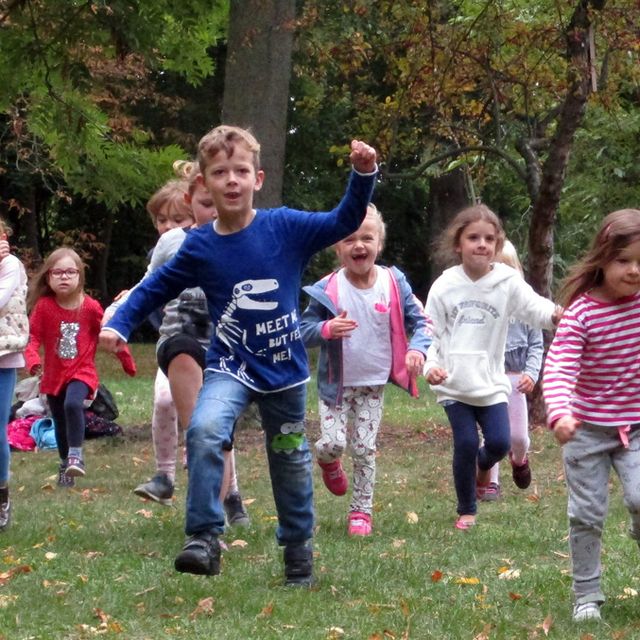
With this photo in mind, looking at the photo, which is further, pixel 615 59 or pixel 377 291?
pixel 615 59

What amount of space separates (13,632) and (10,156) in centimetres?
2509

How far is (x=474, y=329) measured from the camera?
8188 millimetres

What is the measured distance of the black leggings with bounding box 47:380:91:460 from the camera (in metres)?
10.3

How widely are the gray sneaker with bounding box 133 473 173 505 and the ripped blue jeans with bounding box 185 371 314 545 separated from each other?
5.38ft

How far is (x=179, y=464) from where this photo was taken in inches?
492

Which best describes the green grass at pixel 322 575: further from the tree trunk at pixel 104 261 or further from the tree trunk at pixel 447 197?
the tree trunk at pixel 104 261

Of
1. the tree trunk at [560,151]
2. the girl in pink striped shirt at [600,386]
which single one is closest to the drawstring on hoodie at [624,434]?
the girl in pink striped shirt at [600,386]

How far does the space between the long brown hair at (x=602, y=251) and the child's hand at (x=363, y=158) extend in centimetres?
93

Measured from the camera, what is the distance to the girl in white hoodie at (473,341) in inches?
319

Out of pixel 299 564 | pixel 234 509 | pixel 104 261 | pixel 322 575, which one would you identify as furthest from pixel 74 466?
pixel 104 261

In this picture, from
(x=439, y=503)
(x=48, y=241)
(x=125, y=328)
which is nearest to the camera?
(x=125, y=328)

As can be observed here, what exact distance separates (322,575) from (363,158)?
2.11m

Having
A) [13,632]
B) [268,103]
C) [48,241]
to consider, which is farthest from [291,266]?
[48,241]

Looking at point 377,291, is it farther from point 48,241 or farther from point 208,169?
point 48,241
